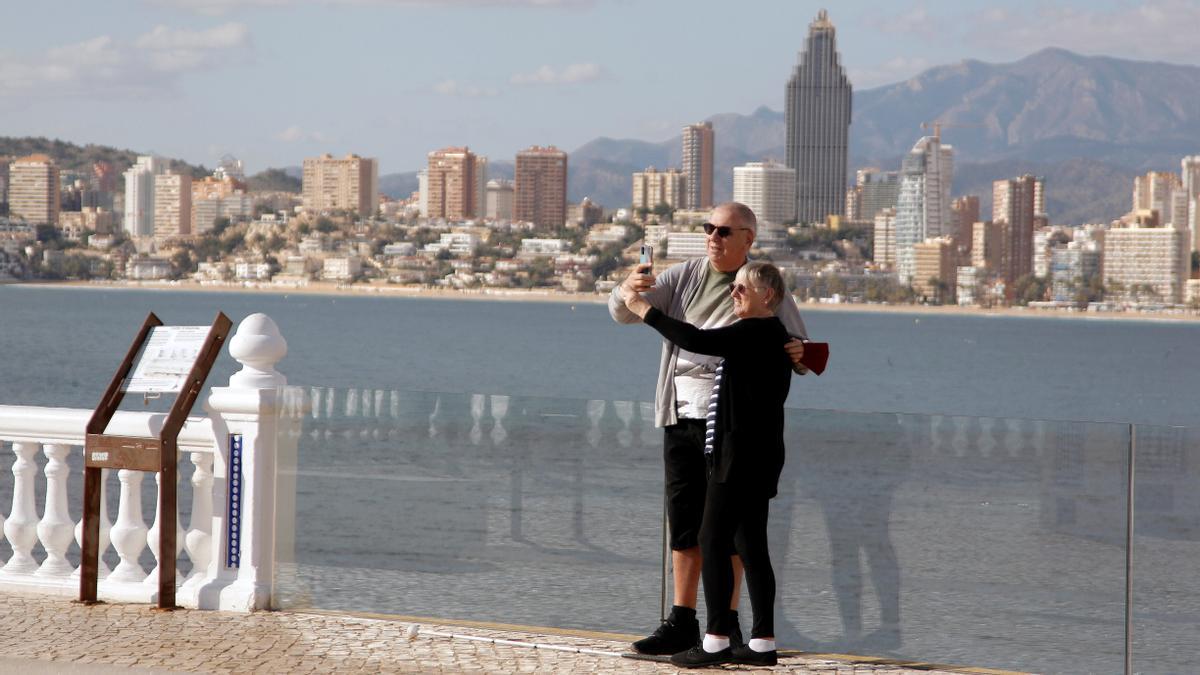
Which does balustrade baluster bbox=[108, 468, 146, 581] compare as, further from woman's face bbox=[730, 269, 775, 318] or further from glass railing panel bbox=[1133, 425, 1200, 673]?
glass railing panel bbox=[1133, 425, 1200, 673]

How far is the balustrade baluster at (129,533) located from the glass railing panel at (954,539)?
2.51m

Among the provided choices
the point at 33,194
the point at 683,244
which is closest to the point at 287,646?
the point at 683,244

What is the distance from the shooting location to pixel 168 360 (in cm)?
633

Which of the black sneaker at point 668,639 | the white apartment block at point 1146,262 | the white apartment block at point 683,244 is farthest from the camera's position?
the white apartment block at point 1146,262

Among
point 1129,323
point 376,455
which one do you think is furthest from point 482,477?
point 1129,323

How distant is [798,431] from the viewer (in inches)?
228

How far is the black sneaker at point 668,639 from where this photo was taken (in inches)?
223

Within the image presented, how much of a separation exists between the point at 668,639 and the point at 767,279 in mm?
1338

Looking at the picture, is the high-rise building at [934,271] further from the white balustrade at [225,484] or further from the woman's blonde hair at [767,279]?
the woman's blonde hair at [767,279]

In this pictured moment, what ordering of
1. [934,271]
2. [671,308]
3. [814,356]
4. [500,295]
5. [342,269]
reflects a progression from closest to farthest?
1. [814,356]
2. [671,308]
3. [500,295]
4. [342,269]
5. [934,271]

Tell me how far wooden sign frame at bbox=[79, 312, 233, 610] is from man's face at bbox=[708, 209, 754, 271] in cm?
193

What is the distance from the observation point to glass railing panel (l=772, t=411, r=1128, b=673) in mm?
5559

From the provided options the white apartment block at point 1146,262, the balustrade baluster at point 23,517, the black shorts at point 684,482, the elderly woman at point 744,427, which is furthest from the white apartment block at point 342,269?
the elderly woman at point 744,427

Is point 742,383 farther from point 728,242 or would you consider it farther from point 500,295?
point 500,295
